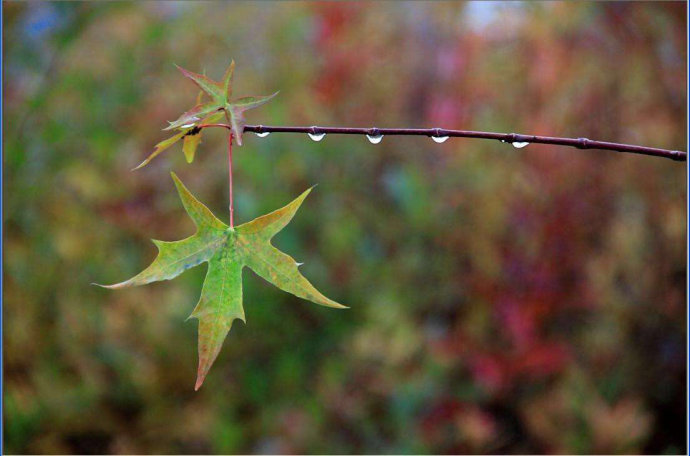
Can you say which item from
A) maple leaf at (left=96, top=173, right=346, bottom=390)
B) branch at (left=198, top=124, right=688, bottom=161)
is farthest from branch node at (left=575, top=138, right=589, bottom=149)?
maple leaf at (left=96, top=173, right=346, bottom=390)

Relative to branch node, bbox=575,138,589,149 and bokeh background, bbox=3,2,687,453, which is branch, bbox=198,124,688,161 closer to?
branch node, bbox=575,138,589,149

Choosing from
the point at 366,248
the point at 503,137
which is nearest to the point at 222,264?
the point at 503,137

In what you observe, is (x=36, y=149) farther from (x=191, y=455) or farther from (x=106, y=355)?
(x=191, y=455)

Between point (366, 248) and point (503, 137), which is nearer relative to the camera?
point (503, 137)

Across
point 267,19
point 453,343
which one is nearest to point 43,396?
point 453,343

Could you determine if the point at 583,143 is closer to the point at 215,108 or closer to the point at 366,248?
the point at 215,108

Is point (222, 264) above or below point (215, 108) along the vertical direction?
below
